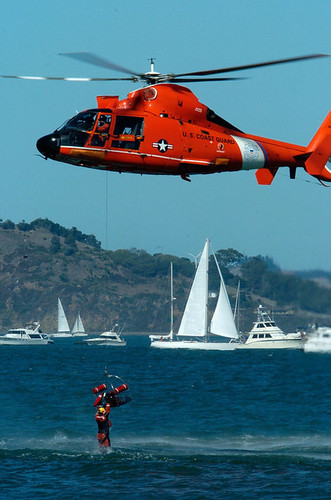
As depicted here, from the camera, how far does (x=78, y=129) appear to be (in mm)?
26891

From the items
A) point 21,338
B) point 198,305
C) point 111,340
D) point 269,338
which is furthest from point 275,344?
point 111,340

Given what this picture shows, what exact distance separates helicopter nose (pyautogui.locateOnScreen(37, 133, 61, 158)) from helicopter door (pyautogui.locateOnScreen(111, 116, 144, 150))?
1.65 metres

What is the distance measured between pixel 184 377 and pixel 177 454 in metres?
40.9

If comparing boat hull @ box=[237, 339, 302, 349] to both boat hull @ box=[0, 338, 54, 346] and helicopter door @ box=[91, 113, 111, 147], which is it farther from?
helicopter door @ box=[91, 113, 111, 147]

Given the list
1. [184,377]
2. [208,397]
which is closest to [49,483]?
[208,397]

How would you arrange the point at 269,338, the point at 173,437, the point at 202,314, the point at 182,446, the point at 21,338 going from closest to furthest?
the point at 182,446 < the point at 173,437 < the point at 202,314 < the point at 269,338 < the point at 21,338

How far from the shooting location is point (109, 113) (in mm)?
27109

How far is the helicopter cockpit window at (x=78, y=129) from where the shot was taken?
2672 cm

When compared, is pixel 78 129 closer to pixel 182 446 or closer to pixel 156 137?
pixel 156 137

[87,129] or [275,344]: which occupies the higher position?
[87,129]

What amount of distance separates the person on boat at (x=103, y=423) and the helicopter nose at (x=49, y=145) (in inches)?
366

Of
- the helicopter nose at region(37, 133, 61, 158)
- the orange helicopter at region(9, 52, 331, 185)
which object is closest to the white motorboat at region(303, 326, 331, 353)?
the orange helicopter at region(9, 52, 331, 185)

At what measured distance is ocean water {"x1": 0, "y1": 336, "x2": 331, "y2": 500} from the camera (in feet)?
95.7

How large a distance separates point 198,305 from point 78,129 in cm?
7414
